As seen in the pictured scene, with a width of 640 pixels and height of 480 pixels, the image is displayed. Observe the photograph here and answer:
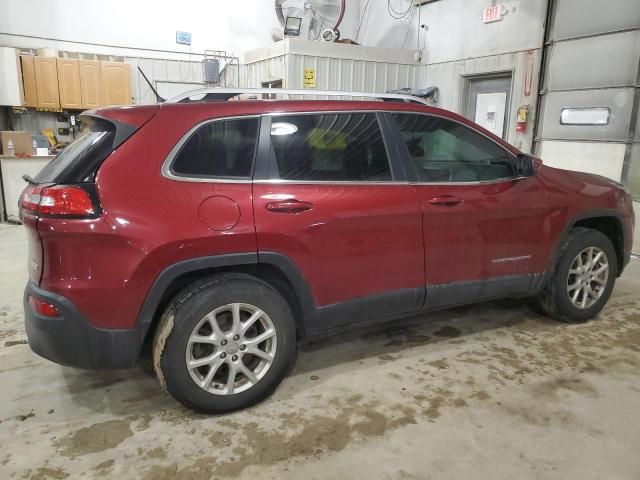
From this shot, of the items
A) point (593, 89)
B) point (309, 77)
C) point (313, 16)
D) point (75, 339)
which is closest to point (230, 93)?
point (75, 339)

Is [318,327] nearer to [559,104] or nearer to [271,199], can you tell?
[271,199]

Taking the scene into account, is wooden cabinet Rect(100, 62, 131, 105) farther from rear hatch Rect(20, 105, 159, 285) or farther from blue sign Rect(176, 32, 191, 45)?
rear hatch Rect(20, 105, 159, 285)

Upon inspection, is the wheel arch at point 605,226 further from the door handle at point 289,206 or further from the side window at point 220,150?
the side window at point 220,150

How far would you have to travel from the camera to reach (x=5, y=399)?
235 cm

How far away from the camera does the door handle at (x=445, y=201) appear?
253 cm

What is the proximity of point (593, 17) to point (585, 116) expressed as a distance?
1.06 meters

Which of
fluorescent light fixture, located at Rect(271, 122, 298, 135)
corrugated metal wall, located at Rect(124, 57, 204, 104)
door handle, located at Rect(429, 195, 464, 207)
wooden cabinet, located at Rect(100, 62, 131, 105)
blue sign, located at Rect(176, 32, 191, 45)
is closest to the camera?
fluorescent light fixture, located at Rect(271, 122, 298, 135)

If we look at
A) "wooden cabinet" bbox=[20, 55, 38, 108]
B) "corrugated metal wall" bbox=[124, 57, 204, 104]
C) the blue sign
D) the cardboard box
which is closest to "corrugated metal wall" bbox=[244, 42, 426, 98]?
"corrugated metal wall" bbox=[124, 57, 204, 104]

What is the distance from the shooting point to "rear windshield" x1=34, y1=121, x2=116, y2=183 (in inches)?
75.8

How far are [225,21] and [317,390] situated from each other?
23.3 feet

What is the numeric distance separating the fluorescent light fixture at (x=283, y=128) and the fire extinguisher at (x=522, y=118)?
4.76 m

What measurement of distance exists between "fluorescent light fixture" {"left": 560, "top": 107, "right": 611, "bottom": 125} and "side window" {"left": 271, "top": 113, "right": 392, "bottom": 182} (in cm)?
407

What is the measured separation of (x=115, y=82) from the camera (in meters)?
6.86

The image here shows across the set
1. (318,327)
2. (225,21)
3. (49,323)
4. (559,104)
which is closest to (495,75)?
(559,104)
